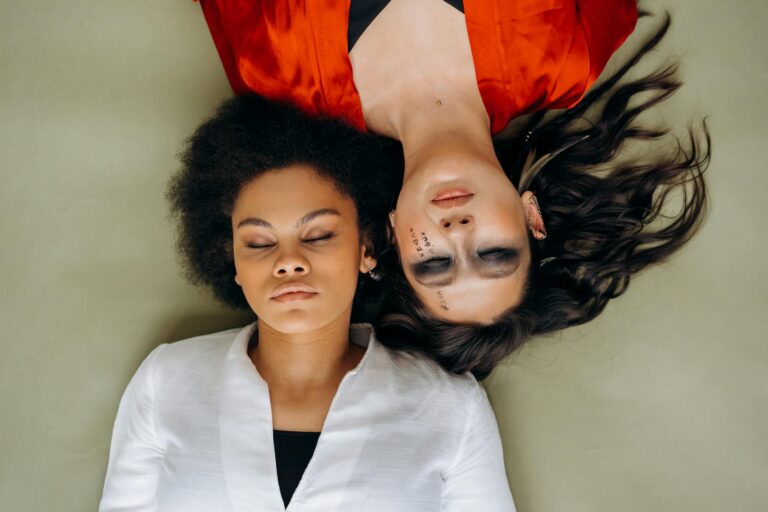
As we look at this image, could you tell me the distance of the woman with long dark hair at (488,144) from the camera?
1530 millimetres

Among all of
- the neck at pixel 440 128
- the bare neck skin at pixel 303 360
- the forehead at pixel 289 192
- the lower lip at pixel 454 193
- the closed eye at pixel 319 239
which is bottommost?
the bare neck skin at pixel 303 360

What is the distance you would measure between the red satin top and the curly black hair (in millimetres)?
79

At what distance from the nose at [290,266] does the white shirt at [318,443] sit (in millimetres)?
337

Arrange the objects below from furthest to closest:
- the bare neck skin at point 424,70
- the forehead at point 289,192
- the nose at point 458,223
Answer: the bare neck skin at point 424,70, the forehead at point 289,192, the nose at point 458,223

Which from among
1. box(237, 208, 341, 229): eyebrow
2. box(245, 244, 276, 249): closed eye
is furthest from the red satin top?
box(245, 244, 276, 249): closed eye

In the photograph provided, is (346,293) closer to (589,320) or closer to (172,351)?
(172,351)

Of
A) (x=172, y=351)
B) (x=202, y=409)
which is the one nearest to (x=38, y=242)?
(x=172, y=351)

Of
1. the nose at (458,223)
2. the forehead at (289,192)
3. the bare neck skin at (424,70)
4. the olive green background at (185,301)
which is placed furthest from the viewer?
the olive green background at (185,301)

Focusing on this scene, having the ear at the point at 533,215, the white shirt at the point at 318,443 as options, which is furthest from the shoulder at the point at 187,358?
the ear at the point at 533,215

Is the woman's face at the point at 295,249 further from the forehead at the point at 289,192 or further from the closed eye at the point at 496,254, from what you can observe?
the closed eye at the point at 496,254

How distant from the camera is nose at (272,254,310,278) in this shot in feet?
4.85

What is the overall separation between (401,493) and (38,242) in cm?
142

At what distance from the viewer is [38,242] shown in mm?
1891

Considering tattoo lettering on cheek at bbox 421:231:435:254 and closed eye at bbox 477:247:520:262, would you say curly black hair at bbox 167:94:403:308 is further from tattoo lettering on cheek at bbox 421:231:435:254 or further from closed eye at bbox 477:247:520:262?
closed eye at bbox 477:247:520:262
